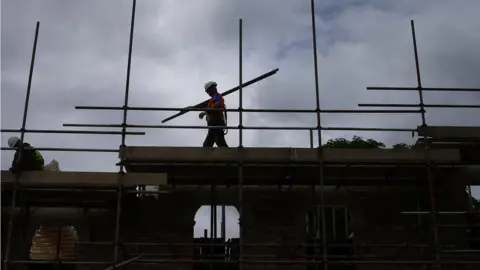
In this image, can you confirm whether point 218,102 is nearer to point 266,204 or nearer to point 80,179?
point 266,204

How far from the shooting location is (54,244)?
11.1 meters

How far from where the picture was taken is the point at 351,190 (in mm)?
11625

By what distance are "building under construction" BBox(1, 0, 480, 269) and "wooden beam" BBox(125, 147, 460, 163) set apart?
0.02 meters

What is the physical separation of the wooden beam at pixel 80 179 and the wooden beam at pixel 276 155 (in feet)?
1.05

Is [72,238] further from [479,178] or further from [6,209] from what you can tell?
[479,178]

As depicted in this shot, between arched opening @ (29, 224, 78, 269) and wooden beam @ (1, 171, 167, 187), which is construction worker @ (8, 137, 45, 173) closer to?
wooden beam @ (1, 171, 167, 187)

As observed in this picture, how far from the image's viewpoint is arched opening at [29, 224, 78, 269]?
11008 millimetres

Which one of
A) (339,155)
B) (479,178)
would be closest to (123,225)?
(339,155)

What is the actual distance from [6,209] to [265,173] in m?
4.72

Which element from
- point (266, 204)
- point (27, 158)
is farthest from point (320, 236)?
point (27, 158)

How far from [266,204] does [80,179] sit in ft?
11.1

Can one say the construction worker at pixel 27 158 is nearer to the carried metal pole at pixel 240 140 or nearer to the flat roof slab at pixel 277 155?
the flat roof slab at pixel 277 155

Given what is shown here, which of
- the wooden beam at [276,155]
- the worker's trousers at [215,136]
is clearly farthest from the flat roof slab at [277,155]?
the worker's trousers at [215,136]

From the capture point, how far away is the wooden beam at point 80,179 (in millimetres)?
10070
